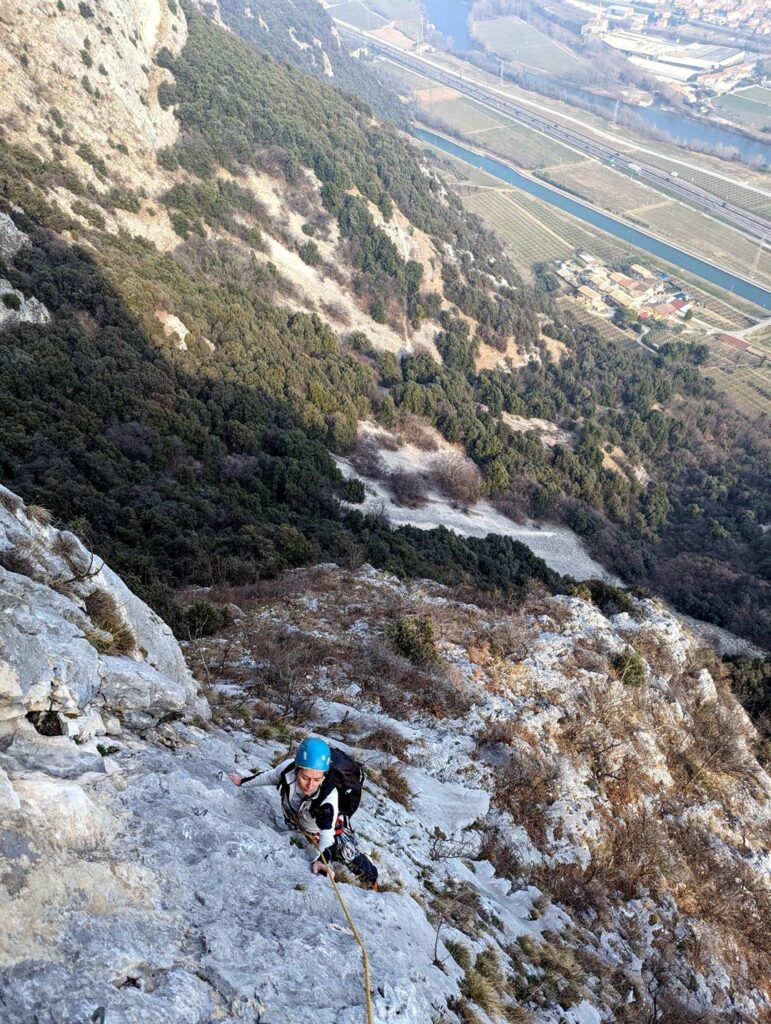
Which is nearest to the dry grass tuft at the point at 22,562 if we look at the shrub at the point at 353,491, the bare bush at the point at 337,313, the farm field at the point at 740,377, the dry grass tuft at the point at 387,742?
the dry grass tuft at the point at 387,742

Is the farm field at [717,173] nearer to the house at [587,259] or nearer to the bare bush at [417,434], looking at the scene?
the house at [587,259]

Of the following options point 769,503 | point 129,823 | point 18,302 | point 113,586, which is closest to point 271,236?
point 18,302

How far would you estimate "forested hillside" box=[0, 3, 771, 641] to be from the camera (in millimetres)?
30438

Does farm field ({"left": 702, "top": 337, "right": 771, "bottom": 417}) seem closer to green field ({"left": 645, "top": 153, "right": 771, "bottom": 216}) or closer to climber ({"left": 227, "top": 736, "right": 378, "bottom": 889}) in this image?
green field ({"left": 645, "top": 153, "right": 771, "bottom": 216})

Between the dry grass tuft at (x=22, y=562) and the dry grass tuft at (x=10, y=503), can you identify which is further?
Result: the dry grass tuft at (x=10, y=503)

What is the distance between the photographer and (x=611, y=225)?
15988 cm

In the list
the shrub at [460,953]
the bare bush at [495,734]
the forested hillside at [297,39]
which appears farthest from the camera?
the forested hillside at [297,39]

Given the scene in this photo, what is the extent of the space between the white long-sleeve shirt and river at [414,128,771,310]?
15625 centimetres

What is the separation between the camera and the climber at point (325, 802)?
783cm

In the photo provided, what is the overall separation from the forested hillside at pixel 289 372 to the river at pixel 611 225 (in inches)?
1668

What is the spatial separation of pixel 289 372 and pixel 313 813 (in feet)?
158

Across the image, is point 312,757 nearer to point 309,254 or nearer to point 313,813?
point 313,813

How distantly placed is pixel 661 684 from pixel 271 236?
66.9 m

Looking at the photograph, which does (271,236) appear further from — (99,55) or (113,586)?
(113,586)
